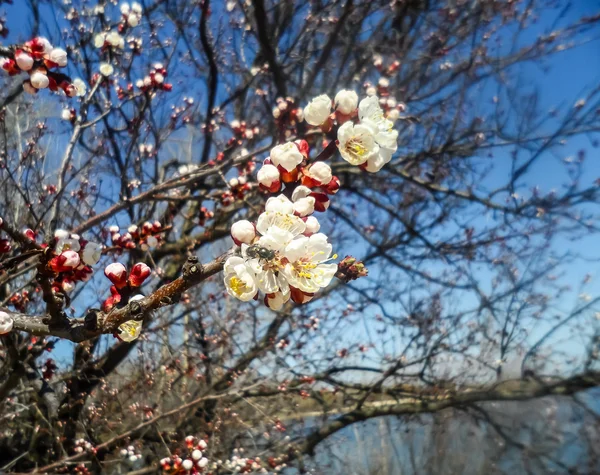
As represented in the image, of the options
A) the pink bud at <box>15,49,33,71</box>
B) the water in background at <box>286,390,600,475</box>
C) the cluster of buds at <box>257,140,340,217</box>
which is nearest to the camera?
the cluster of buds at <box>257,140,340,217</box>

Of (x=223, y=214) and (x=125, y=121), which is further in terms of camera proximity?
(x=223, y=214)

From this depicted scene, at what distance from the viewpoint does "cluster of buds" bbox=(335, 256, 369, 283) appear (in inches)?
35.6

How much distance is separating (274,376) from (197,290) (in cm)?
112

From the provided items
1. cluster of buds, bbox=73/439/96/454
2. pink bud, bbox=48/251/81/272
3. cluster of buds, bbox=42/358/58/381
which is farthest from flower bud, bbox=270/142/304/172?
cluster of buds, bbox=73/439/96/454

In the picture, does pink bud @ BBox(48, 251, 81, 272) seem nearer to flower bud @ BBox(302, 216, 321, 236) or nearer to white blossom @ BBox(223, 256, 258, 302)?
white blossom @ BBox(223, 256, 258, 302)

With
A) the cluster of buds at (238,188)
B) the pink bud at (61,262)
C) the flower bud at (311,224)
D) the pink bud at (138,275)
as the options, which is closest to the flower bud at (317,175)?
the flower bud at (311,224)

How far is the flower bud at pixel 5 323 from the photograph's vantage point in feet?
3.57

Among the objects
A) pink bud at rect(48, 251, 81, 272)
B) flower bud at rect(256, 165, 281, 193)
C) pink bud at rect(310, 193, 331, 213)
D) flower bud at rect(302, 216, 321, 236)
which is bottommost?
flower bud at rect(302, 216, 321, 236)

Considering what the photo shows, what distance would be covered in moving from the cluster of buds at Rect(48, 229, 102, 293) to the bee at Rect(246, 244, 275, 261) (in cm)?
58

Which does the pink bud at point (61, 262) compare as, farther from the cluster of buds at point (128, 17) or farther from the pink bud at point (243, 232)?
the cluster of buds at point (128, 17)

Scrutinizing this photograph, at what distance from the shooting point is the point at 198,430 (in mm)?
4215

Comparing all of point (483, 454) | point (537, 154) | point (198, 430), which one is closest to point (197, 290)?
point (198, 430)

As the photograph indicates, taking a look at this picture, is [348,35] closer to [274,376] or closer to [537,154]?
[537,154]

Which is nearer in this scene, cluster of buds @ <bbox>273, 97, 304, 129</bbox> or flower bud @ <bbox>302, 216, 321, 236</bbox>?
flower bud @ <bbox>302, 216, 321, 236</bbox>
